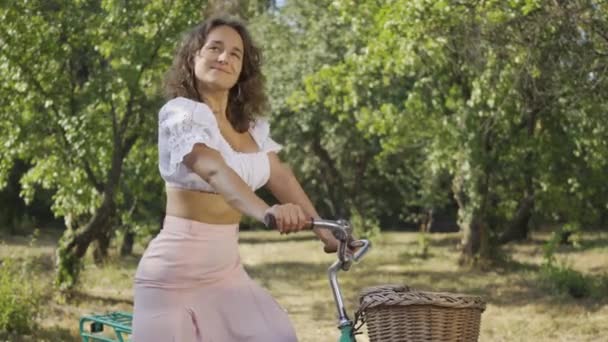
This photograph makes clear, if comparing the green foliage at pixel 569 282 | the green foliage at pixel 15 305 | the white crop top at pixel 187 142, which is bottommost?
the green foliage at pixel 569 282

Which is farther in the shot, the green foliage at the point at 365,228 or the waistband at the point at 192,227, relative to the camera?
the green foliage at the point at 365,228

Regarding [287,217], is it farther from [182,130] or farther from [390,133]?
[390,133]

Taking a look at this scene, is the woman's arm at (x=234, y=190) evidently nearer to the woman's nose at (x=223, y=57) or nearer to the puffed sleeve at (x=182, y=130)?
the puffed sleeve at (x=182, y=130)

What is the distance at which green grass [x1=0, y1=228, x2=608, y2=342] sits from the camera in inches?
428

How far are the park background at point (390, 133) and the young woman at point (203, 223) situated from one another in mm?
6545

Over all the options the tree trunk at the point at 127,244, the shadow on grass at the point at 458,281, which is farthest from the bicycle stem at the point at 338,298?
the tree trunk at the point at 127,244

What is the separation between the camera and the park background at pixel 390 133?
1047cm

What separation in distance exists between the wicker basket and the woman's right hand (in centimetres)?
33

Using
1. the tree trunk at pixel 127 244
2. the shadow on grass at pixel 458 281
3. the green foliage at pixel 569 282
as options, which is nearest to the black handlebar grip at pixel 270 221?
the shadow on grass at pixel 458 281

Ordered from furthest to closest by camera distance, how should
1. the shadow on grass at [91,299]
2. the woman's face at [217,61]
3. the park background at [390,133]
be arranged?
1. the shadow on grass at [91,299]
2. the park background at [390,133]
3. the woman's face at [217,61]

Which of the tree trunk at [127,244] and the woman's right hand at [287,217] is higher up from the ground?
the woman's right hand at [287,217]

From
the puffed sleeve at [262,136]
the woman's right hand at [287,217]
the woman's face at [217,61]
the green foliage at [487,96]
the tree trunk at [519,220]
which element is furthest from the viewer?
the tree trunk at [519,220]

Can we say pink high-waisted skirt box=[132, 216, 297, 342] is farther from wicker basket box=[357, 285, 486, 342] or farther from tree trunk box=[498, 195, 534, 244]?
tree trunk box=[498, 195, 534, 244]

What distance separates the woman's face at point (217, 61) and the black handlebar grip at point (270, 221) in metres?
0.69
